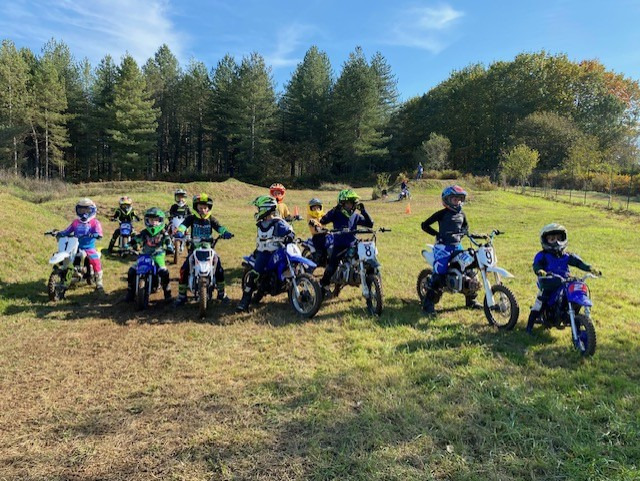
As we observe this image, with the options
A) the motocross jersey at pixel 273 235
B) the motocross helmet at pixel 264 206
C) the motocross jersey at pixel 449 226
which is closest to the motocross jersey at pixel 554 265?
the motocross jersey at pixel 449 226

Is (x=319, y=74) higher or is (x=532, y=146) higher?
(x=319, y=74)

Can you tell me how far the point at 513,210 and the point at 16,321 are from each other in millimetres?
23317

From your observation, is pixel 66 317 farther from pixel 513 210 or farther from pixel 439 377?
pixel 513 210

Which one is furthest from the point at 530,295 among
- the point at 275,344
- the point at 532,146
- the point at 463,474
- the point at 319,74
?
the point at 319,74

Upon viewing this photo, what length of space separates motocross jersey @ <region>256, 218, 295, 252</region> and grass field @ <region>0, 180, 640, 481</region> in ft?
3.61

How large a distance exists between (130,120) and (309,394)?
167 ft

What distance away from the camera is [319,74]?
57031 mm

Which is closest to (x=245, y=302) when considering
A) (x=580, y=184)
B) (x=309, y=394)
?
(x=309, y=394)

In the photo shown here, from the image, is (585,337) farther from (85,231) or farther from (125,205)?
(125,205)

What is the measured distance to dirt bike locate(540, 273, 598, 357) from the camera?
4.91 m

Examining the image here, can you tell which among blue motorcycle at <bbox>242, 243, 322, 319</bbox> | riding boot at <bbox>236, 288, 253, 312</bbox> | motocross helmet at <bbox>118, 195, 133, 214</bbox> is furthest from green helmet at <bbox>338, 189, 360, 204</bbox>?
motocross helmet at <bbox>118, 195, 133, 214</bbox>

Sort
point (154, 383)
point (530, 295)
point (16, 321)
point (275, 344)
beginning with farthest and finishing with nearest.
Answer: point (530, 295) < point (16, 321) < point (275, 344) < point (154, 383)

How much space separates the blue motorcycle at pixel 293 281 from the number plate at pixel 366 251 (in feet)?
2.58

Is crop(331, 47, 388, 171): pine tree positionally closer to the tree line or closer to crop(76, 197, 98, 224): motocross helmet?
the tree line
